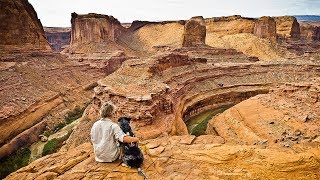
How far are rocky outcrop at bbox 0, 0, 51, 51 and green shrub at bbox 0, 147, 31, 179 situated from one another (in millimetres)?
17550

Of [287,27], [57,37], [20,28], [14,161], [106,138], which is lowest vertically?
[14,161]

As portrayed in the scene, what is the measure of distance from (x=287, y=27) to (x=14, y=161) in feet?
227

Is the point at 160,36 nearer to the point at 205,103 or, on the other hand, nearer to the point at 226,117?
the point at 205,103

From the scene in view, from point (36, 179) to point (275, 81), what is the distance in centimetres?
3118

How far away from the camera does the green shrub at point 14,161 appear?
17.9 metres

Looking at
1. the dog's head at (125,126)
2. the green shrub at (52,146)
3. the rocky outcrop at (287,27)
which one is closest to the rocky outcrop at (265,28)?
the rocky outcrop at (287,27)

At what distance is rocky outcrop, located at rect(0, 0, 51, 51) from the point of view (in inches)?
1300

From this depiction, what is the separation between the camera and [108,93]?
796 inches

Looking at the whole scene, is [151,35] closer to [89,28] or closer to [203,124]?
[89,28]

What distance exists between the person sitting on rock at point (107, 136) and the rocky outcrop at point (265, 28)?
56081 millimetres

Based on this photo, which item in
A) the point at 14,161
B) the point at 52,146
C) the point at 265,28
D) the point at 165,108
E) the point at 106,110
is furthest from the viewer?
the point at 265,28

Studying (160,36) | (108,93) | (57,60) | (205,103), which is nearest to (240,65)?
(205,103)

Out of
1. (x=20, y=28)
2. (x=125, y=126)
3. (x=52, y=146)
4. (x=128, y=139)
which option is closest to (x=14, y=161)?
(x=52, y=146)

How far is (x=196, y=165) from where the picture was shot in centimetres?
740
